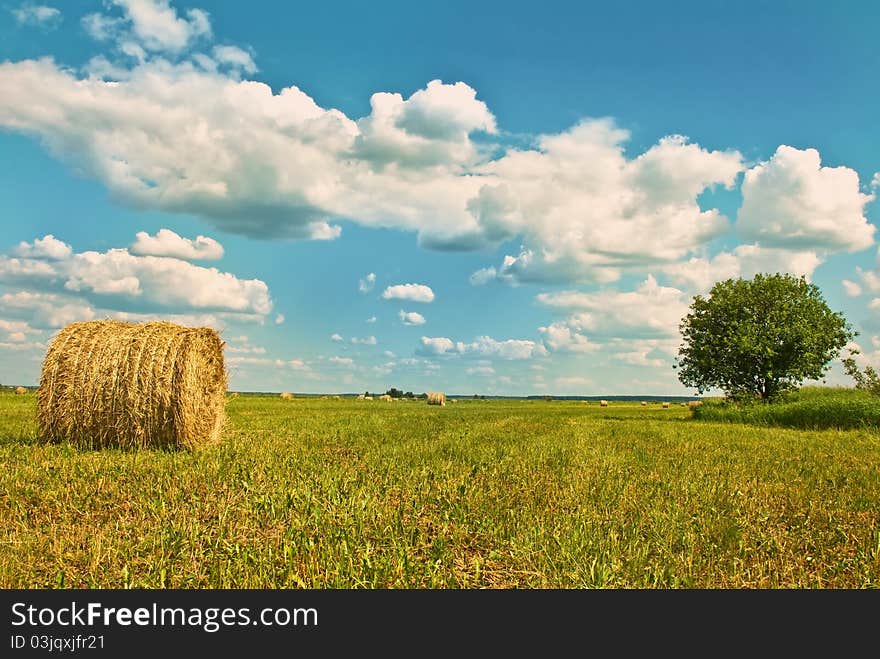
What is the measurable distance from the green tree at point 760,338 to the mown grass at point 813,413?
5.01 ft

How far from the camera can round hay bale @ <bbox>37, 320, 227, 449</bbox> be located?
13.1 m

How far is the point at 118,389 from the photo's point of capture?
13.2m

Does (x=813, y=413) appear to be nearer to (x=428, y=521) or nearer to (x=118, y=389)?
(x=428, y=521)

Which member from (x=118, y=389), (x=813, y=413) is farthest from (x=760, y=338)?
(x=118, y=389)

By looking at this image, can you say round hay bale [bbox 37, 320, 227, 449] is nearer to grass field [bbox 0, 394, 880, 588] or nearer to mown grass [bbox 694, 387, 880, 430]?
grass field [bbox 0, 394, 880, 588]

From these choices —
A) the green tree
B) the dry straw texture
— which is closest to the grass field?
the green tree

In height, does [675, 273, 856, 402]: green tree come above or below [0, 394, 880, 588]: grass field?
above

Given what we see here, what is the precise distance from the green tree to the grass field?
2604 centimetres

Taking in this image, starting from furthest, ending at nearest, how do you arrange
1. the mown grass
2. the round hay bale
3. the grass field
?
the mown grass
the round hay bale
the grass field

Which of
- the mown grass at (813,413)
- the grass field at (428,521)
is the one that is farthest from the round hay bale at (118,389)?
the mown grass at (813,413)

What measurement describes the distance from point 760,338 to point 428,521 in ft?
112

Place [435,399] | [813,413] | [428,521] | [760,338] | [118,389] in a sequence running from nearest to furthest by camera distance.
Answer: [428,521]
[118,389]
[813,413]
[760,338]
[435,399]

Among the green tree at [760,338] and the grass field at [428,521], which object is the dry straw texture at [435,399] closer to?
the green tree at [760,338]

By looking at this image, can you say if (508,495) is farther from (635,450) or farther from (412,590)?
(635,450)
